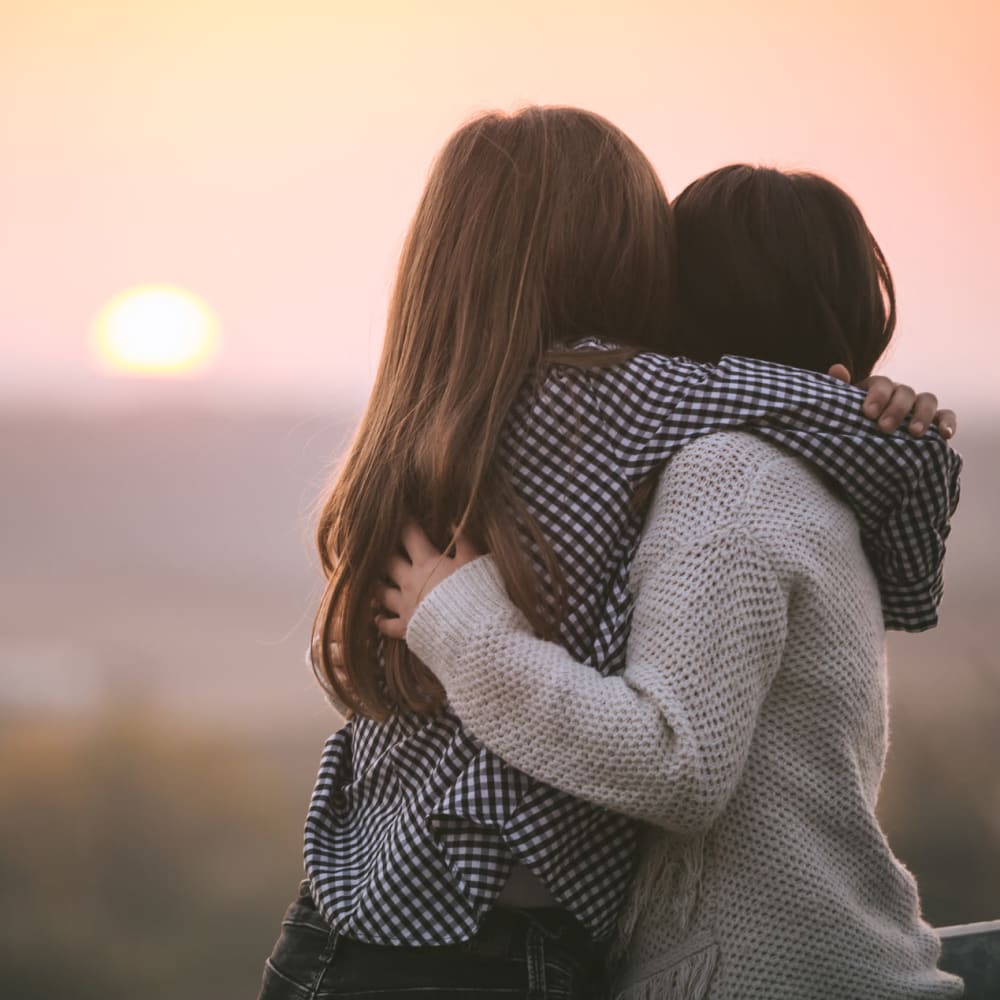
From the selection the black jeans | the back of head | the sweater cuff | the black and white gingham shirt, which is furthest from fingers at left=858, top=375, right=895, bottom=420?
the black jeans

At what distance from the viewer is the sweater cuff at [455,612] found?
82 cm

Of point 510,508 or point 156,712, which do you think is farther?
point 156,712

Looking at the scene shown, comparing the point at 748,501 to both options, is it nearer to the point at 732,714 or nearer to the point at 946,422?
the point at 732,714

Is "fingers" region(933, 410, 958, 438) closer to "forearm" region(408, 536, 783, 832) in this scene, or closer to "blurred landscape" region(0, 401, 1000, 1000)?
"forearm" region(408, 536, 783, 832)

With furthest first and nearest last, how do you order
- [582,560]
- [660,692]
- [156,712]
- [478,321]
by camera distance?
[156,712] → [478,321] → [582,560] → [660,692]

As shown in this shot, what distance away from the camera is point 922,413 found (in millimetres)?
895

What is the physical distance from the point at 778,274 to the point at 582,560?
362 millimetres

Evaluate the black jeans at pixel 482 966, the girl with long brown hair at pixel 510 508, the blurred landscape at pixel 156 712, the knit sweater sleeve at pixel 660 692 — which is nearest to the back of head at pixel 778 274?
the girl with long brown hair at pixel 510 508

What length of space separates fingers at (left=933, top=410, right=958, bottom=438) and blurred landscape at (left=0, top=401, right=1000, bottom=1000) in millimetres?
1786

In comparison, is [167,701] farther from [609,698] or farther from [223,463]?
[609,698]

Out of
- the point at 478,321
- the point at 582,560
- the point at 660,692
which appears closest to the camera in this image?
the point at 660,692

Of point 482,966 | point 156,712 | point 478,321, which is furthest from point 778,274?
point 156,712

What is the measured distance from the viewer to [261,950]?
2918 mm

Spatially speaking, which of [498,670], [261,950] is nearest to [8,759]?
[261,950]
